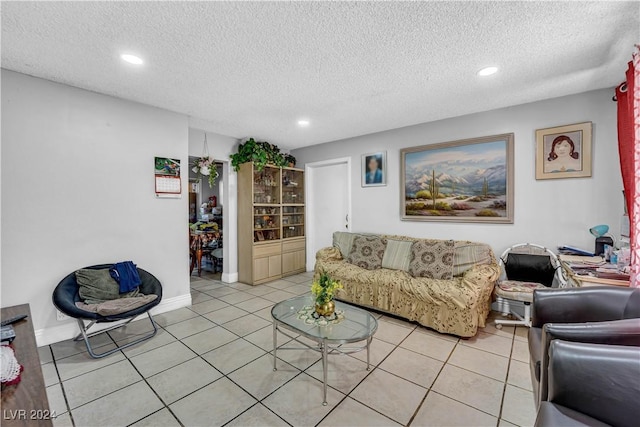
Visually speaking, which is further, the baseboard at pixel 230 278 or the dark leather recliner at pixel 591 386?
the baseboard at pixel 230 278

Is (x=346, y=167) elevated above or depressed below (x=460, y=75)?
below

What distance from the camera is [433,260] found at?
127 inches

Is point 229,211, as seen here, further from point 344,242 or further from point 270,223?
point 344,242

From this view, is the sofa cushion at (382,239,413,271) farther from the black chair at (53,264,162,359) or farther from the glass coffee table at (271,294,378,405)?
the black chair at (53,264,162,359)

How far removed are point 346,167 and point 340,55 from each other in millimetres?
2912

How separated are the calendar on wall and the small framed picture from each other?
108 inches

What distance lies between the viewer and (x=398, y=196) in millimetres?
4086

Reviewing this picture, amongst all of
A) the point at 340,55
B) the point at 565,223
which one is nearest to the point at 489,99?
the point at 565,223

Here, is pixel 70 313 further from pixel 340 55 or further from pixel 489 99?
pixel 489 99

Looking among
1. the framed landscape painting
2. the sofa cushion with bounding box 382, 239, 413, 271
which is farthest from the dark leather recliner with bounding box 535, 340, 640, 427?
the framed landscape painting

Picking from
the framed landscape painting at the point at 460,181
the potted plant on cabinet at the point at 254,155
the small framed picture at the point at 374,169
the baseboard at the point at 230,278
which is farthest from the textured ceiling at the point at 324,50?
→ the baseboard at the point at 230,278

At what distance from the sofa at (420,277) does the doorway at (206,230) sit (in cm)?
242

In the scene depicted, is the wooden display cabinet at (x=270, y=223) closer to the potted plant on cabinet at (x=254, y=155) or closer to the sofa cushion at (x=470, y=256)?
the potted plant on cabinet at (x=254, y=155)

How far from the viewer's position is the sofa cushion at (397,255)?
11.5ft
